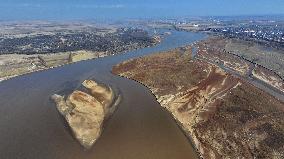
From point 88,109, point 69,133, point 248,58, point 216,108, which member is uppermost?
point 88,109

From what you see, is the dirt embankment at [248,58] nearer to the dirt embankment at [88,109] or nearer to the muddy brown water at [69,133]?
the muddy brown water at [69,133]

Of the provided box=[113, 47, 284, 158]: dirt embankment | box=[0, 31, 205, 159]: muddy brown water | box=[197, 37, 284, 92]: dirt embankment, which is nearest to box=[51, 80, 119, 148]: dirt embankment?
box=[0, 31, 205, 159]: muddy brown water

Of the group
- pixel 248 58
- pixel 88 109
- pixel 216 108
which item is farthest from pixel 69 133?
pixel 248 58

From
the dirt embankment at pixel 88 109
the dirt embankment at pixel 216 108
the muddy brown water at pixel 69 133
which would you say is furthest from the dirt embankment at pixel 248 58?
the dirt embankment at pixel 88 109

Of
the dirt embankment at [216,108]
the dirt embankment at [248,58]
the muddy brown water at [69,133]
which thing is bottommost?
the dirt embankment at [248,58]

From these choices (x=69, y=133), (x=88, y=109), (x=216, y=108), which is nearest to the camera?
(x=69, y=133)

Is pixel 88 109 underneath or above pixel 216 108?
above

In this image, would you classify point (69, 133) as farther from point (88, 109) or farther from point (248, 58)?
point (248, 58)
